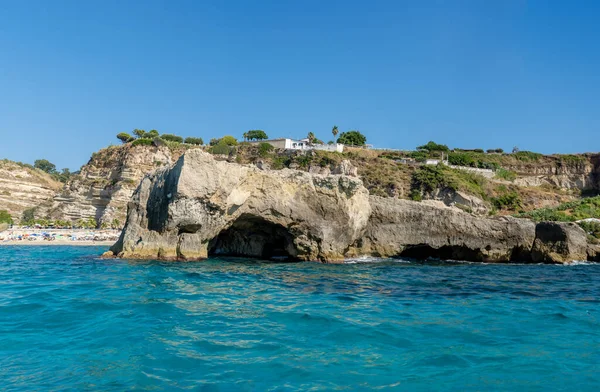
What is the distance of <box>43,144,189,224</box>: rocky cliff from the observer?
48.7m

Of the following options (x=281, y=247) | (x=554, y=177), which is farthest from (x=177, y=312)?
(x=554, y=177)

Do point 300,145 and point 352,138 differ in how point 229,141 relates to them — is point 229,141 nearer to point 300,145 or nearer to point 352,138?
point 300,145

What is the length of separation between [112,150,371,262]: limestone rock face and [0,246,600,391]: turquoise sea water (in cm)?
531

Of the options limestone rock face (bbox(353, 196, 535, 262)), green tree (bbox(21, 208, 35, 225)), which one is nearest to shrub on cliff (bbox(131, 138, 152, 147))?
green tree (bbox(21, 208, 35, 225))

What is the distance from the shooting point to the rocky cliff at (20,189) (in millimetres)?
58562

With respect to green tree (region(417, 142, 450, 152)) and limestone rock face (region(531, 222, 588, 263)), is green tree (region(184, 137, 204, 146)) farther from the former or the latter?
limestone rock face (region(531, 222, 588, 263))

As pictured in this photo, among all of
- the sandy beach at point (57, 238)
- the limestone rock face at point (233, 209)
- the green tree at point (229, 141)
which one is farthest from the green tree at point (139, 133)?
the limestone rock face at point (233, 209)

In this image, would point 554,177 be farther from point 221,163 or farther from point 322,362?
point 322,362

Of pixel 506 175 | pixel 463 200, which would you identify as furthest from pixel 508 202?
pixel 506 175

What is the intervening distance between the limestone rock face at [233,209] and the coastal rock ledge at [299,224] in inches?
1.8

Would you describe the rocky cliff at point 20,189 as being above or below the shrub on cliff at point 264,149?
below

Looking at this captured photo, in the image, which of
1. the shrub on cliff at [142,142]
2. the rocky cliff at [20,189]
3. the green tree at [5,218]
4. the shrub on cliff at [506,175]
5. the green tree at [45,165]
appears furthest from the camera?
the green tree at [45,165]

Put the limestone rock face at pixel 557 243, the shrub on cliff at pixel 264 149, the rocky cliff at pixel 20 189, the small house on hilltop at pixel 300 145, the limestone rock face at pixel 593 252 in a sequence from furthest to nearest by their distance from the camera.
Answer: the small house on hilltop at pixel 300 145, the shrub on cliff at pixel 264 149, the rocky cliff at pixel 20 189, the limestone rock face at pixel 593 252, the limestone rock face at pixel 557 243

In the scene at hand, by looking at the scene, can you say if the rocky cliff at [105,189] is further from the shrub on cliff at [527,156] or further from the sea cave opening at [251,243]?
the shrub on cliff at [527,156]
